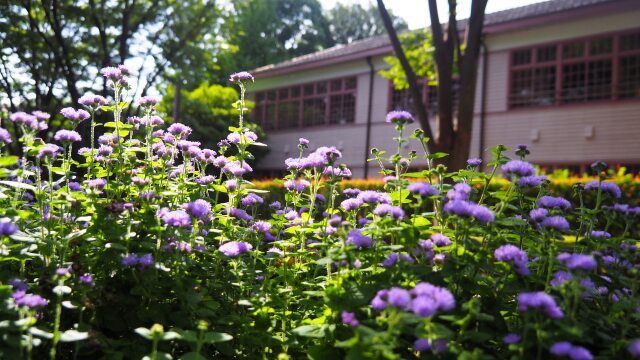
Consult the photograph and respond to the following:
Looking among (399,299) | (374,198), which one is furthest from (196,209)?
(399,299)

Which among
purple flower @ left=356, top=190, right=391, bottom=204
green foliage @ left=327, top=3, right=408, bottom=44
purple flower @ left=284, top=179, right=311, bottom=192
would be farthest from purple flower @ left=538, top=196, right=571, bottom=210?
green foliage @ left=327, top=3, right=408, bottom=44

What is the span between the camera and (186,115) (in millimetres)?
22766

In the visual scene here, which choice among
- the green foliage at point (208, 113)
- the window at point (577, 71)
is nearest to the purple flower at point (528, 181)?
the window at point (577, 71)

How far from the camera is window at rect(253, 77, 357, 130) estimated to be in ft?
69.2

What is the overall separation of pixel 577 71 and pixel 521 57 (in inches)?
67.9

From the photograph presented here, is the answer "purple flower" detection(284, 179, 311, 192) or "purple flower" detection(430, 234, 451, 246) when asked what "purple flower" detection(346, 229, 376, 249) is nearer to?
"purple flower" detection(430, 234, 451, 246)

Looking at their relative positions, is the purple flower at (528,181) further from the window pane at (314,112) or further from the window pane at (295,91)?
the window pane at (295,91)

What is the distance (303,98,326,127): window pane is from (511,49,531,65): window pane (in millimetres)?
7964

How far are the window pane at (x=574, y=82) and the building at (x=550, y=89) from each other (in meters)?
0.03

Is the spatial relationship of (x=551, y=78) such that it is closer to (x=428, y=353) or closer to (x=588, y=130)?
(x=588, y=130)

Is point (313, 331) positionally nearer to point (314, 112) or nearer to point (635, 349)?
point (635, 349)

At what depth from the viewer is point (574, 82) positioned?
49.6ft

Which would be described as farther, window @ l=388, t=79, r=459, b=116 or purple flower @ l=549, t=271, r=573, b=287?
window @ l=388, t=79, r=459, b=116

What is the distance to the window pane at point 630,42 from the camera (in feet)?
45.6
